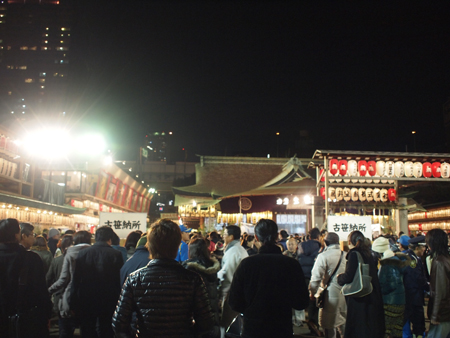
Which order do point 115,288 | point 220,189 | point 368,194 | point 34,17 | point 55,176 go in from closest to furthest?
point 115,288, point 368,194, point 55,176, point 220,189, point 34,17

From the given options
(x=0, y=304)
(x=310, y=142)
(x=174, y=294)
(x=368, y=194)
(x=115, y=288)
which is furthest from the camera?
(x=310, y=142)

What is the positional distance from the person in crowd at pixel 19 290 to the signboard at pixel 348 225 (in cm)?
762

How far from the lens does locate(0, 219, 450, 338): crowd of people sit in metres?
2.83

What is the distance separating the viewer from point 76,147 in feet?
78.4

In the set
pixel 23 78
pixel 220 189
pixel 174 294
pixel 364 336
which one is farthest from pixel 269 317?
pixel 23 78

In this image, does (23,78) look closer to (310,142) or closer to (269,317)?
(310,142)

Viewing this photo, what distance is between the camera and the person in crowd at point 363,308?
16.9ft

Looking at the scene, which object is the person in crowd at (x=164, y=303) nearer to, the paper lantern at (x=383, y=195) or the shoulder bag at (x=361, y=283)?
the shoulder bag at (x=361, y=283)

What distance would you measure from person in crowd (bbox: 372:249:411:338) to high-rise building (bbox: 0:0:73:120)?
265 ft

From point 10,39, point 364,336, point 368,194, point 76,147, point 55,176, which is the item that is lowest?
point 364,336

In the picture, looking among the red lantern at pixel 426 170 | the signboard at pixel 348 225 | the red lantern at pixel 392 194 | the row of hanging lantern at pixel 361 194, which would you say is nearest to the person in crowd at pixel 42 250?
the signboard at pixel 348 225

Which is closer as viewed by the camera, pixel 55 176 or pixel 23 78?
pixel 55 176

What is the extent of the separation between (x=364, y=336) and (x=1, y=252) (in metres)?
4.95

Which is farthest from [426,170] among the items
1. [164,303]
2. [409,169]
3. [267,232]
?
[164,303]
